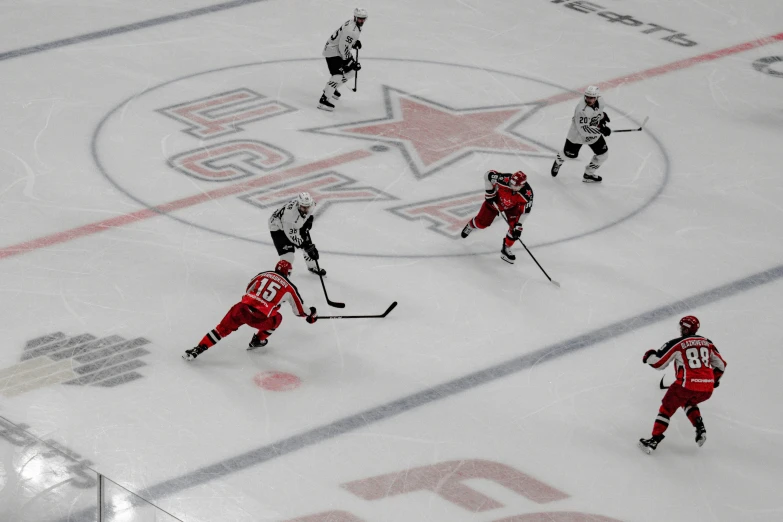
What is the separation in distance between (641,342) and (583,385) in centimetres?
61

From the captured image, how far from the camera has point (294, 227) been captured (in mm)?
7027

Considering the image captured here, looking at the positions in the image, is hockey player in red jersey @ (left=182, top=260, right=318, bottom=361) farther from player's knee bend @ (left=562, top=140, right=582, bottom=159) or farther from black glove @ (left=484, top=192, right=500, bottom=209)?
player's knee bend @ (left=562, top=140, right=582, bottom=159)

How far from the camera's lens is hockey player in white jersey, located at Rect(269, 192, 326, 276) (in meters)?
6.96

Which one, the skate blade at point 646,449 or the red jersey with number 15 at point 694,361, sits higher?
the red jersey with number 15 at point 694,361

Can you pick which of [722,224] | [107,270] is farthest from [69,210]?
[722,224]

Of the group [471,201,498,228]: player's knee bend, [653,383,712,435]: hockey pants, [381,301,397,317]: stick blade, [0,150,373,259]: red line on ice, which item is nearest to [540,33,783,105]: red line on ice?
[0,150,373,259]: red line on ice

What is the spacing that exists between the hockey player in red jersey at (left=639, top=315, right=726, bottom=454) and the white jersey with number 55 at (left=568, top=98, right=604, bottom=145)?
2.81 m

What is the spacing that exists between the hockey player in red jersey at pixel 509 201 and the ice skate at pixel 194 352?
6.92 feet

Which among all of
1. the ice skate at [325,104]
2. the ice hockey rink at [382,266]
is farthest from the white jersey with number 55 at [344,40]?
the ice hockey rink at [382,266]

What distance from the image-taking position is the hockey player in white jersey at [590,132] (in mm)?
8664

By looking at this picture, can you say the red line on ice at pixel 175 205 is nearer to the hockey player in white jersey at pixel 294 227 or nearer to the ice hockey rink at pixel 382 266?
the ice hockey rink at pixel 382 266

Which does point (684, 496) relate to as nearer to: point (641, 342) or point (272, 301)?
point (641, 342)

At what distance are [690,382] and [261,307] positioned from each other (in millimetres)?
2076

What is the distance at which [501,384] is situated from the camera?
6.54m
